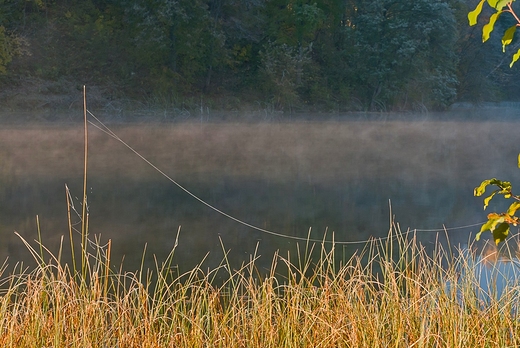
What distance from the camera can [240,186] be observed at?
37.6ft

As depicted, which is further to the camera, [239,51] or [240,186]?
[239,51]

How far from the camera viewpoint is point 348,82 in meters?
31.2

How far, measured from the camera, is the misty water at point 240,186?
7441 millimetres

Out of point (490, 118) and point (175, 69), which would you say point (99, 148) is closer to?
point (175, 69)

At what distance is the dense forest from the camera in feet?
91.1

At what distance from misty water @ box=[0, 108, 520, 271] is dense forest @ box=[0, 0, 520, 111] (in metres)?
5.93

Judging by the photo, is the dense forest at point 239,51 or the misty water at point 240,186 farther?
the dense forest at point 239,51

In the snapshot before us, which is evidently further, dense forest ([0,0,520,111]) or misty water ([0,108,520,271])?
dense forest ([0,0,520,111])

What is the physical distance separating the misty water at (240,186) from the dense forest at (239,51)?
5933mm

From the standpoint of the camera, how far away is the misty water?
7.44 m

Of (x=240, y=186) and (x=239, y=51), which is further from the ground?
(x=239, y=51)

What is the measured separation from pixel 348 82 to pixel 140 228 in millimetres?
24147

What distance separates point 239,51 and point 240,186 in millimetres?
19701

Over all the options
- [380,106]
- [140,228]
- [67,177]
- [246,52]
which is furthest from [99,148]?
[380,106]
